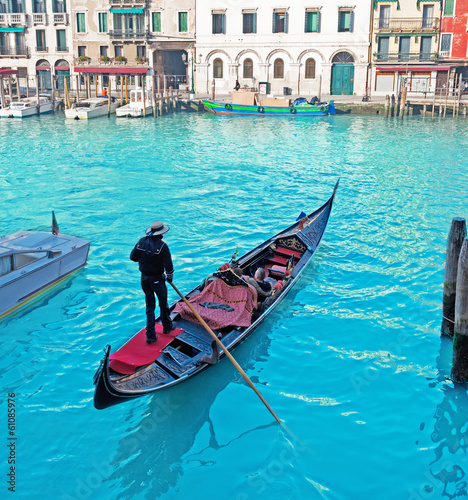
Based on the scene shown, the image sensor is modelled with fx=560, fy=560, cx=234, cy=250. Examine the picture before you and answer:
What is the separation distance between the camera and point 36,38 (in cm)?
4172

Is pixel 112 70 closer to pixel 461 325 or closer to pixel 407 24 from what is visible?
pixel 407 24

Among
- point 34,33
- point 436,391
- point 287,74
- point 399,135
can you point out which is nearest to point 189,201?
point 436,391

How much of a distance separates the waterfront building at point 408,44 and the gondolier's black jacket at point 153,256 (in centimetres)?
3282

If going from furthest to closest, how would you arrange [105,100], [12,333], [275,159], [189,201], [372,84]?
1. [372,84]
2. [105,100]
3. [275,159]
4. [189,201]
5. [12,333]

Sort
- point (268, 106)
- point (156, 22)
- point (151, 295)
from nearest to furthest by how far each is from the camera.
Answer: point (151, 295) < point (268, 106) < point (156, 22)

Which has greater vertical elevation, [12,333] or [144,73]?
[144,73]

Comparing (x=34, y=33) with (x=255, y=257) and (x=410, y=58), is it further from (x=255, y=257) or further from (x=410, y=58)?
(x=255, y=257)

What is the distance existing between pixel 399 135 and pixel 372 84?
12.8 meters

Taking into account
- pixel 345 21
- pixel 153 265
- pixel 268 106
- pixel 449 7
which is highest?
pixel 449 7

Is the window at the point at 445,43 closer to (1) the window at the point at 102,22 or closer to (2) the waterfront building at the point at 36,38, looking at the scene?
(1) the window at the point at 102,22

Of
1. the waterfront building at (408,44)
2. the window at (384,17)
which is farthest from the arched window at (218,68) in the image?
the window at (384,17)

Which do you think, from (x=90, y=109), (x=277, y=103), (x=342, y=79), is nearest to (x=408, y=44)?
(x=342, y=79)

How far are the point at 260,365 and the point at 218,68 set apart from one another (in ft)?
118

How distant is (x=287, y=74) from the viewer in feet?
129
